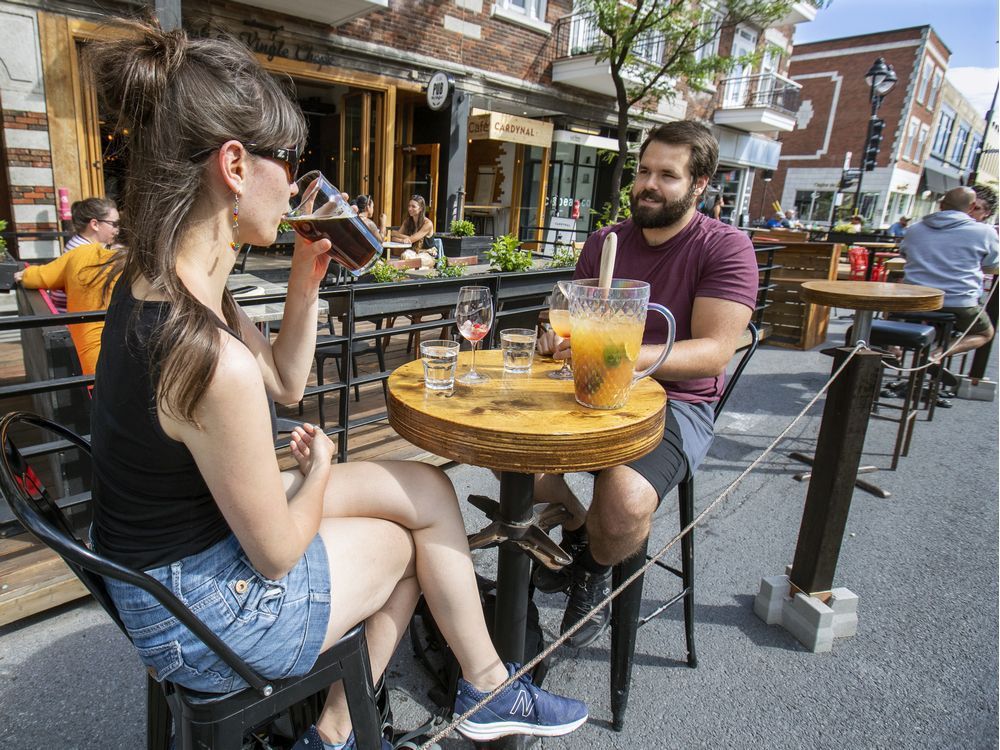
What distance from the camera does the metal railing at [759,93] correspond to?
1595 centimetres

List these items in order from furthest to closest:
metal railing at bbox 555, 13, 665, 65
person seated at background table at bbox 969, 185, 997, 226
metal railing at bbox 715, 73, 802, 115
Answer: metal railing at bbox 715, 73, 802, 115, metal railing at bbox 555, 13, 665, 65, person seated at background table at bbox 969, 185, 997, 226

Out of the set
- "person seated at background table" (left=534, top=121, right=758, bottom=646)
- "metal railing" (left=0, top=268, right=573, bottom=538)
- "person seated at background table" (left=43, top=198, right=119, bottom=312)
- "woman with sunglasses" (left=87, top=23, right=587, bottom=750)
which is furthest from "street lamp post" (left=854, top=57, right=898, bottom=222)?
"woman with sunglasses" (left=87, top=23, right=587, bottom=750)

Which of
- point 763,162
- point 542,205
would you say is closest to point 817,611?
point 542,205

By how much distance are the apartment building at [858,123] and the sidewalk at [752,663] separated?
29024mm

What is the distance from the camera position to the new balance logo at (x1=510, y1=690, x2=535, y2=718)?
1.33m

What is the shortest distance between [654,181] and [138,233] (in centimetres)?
176

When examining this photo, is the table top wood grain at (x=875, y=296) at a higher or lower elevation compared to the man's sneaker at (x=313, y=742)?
higher

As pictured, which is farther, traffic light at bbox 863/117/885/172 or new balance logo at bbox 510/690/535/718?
traffic light at bbox 863/117/885/172

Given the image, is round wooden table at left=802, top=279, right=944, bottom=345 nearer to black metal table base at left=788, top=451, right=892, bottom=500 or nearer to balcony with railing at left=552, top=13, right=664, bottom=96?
black metal table base at left=788, top=451, right=892, bottom=500

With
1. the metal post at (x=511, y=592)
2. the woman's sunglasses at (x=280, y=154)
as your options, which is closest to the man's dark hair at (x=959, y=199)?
the metal post at (x=511, y=592)

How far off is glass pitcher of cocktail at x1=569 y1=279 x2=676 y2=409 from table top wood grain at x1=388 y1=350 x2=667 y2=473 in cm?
5

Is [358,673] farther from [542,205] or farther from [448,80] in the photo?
[542,205]

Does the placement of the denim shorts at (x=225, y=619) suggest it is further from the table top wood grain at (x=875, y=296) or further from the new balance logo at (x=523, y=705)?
the table top wood grain at (x=875, y=296)

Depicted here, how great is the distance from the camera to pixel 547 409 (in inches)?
53.2
